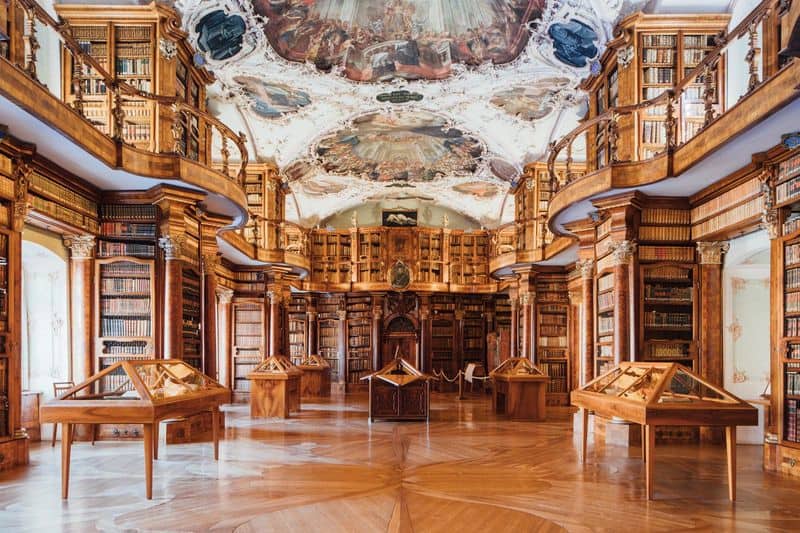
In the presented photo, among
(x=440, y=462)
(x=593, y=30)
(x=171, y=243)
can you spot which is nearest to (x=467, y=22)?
(x=593, y=30)

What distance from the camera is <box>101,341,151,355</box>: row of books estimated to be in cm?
960

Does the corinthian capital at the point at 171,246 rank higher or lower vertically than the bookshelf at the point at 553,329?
higher

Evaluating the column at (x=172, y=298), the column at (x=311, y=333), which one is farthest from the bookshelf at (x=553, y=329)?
the column at (x=172, y=298)

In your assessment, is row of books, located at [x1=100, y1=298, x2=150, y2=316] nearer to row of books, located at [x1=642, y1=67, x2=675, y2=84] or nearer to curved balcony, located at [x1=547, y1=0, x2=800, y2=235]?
curved balcony, located at [x1=547, y1=0, x2=800, y2=235]

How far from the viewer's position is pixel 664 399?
20.9 feet

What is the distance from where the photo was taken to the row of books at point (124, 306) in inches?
379

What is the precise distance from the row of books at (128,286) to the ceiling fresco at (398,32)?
465cm

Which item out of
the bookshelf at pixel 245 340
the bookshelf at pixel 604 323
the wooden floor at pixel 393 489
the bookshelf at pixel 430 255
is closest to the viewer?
the wooden floor at pixel 393 489

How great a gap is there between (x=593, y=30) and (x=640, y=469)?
261 inches

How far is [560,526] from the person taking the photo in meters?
5.12

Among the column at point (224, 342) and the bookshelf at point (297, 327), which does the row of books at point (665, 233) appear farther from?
the bookshelf at point (297, 327)

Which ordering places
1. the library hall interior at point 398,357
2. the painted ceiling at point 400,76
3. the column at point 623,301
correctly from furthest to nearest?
the painted ceiling at point 400,76
the column at point 623,301
the library hall interior at point 398,357

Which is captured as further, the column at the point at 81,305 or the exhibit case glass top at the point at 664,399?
the column at the point at 81,305

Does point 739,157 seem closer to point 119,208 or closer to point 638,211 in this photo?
point 638,211
